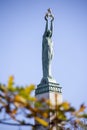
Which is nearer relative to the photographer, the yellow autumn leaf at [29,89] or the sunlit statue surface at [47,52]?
the yellow autumn leaf at [29,89]

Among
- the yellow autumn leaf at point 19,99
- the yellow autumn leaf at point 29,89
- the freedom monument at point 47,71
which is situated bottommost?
the yellow autumn leaf at point 19,99

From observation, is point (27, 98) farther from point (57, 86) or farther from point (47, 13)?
point (47, 13)

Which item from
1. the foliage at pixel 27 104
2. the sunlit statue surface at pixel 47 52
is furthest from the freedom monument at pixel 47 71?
the foliage at pixel 27 104

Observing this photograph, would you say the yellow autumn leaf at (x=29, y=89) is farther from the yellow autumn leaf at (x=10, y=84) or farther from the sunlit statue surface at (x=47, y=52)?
the sunlit statue surface at (x=47, y=52)

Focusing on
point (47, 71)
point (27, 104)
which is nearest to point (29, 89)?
point (27, 104)

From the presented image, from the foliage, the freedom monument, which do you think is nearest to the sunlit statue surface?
the freedom monument

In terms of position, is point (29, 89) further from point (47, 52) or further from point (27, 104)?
point (47, 52)

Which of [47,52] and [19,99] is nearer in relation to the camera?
[19,99]

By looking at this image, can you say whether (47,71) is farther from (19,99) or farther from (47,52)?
A: (19,99)

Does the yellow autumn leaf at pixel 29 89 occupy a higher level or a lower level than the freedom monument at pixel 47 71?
lower

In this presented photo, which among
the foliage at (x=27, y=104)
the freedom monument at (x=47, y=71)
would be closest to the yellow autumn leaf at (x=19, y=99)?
the foliage at (x=27, y=104)

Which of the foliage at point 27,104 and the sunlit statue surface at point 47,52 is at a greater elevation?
the sunlit statue surface at point 47,52

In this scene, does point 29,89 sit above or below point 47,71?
below

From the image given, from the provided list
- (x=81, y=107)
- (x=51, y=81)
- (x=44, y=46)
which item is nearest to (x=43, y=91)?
(x=51, y=81)
